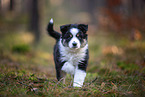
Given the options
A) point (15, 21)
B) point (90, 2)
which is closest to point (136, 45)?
point (15, 21)

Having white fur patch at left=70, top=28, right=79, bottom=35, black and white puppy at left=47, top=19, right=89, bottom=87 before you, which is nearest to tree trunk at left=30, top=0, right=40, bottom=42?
black and white puppy at left=47, top=19, right=89, bottom=87

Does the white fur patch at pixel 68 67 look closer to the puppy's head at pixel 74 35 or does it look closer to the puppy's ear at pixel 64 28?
the puppy's head at pixel 74 35

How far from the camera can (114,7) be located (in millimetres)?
10117

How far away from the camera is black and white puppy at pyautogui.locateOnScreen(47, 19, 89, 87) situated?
3088 mm

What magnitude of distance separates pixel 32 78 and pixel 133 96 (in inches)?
79.6

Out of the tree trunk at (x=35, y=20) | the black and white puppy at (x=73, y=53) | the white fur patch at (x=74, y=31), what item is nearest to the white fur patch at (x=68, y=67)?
the black and white puppy at (x=73, y=53)

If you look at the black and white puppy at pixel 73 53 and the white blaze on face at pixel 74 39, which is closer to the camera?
the white blaze on face at pixel 74 39

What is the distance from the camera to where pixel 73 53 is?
3.25m

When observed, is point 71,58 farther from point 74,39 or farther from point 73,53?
point 74,39

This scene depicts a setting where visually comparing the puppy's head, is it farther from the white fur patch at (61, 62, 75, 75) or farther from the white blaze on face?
the white fur patch at (61, 62, 75, 75)

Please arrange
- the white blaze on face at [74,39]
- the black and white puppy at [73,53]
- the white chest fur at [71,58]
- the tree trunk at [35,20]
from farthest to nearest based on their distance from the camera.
Result: the tree trunk at [35,20], the white chest fur at [71,58], the black and white puppy at [73,53], the white blaze on face at [74,39]

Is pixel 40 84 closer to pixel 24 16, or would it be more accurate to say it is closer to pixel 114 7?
pixel 114 7

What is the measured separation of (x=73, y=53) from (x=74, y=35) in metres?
0.39

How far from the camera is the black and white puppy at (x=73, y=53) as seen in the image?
10.1 ft
